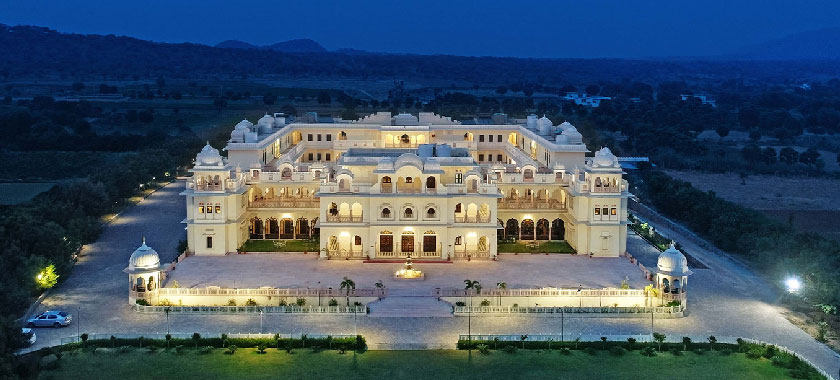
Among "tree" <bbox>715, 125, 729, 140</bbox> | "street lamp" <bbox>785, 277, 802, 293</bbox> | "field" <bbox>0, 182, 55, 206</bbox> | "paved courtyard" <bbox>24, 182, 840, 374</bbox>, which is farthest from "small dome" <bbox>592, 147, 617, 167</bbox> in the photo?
"tree" <bbox>715, 125, 729, 140</bbox>

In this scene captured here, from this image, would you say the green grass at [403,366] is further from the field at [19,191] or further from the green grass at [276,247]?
the field at [19,191]

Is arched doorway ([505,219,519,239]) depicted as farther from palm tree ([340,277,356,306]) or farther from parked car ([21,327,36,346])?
parked car ([21,327,36,346])

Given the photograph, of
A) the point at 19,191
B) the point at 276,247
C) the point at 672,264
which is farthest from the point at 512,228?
the point at 19,191

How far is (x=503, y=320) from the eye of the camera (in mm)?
38594

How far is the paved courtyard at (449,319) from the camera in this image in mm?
36438

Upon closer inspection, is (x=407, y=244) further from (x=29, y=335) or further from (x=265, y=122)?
(x=265, y=122)

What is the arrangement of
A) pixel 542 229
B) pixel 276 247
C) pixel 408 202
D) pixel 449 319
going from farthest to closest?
pixel 542 229, pixel 276 247, pixel 408 202, pixel 449 319

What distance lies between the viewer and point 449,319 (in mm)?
38562

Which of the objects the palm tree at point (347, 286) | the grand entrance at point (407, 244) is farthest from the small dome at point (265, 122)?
the palm tree at point (347, 286)

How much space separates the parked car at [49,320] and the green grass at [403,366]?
3576 mm

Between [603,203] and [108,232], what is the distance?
2929 cm

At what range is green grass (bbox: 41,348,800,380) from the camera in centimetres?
3203

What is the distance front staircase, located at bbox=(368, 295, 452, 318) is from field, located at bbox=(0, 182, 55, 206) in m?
40.9

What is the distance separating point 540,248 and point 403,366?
768 inches
